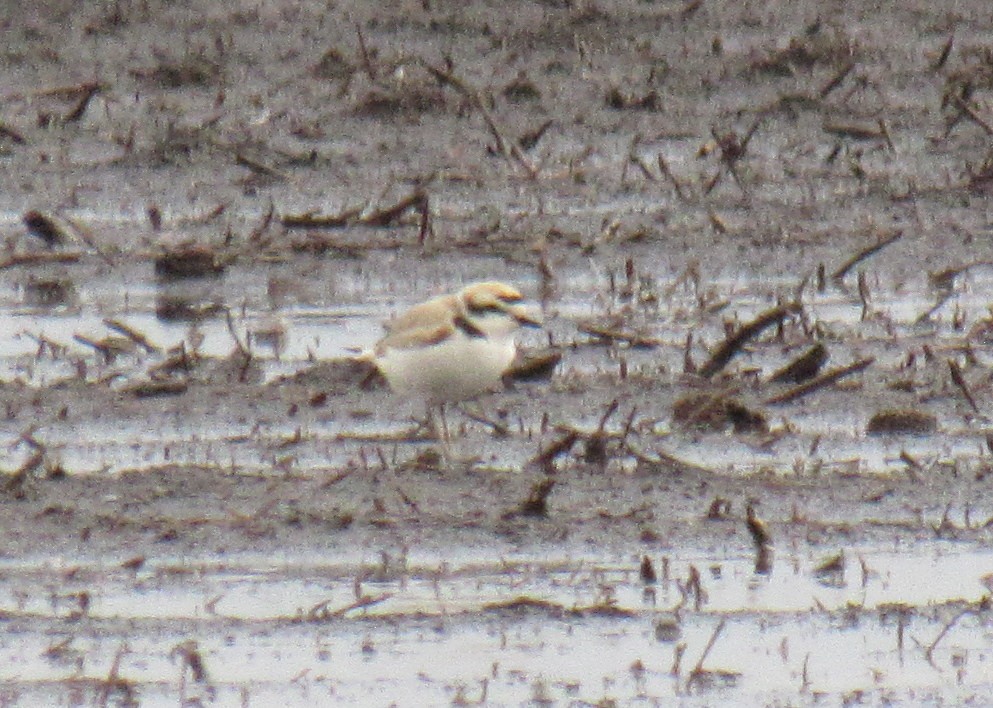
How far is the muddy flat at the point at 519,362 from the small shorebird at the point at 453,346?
0.41 ft

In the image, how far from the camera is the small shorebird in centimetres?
893

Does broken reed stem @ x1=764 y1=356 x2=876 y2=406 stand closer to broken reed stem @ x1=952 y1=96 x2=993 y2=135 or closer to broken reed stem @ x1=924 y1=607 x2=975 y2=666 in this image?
broken reed stem @ x1=924 y1=607 x2=975 y2=666

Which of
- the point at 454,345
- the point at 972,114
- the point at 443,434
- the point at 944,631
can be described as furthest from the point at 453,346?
the point at 972,114

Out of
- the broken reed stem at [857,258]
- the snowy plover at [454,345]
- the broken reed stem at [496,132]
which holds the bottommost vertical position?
the snowy plover at [454,345]

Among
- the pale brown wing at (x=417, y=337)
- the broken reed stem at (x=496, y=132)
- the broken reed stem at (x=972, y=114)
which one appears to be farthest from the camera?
the broken reed stem at (x=972, y=114)

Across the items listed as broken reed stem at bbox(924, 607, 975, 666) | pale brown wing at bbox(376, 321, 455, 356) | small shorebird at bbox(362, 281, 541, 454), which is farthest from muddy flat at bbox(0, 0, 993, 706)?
pale brown wing at bbox(376, 321, 455, 356)

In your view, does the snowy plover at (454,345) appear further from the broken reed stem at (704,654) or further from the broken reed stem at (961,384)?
the broken reed stem at (704,654)

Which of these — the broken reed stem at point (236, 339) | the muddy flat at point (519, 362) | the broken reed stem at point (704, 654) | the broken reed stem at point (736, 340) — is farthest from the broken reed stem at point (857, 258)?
the broken reed stem at point (704, 654)

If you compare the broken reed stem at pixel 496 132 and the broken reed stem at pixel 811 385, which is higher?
the broken reed stem at pixel 496 132

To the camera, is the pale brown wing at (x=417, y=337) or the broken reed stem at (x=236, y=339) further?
the broken reed stem at (x=236, y=339)

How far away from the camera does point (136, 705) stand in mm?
6285

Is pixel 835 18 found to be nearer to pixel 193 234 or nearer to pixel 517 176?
pixel 517 176

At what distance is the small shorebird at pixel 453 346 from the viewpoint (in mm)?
8930

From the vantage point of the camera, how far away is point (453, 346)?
899 centimetres
